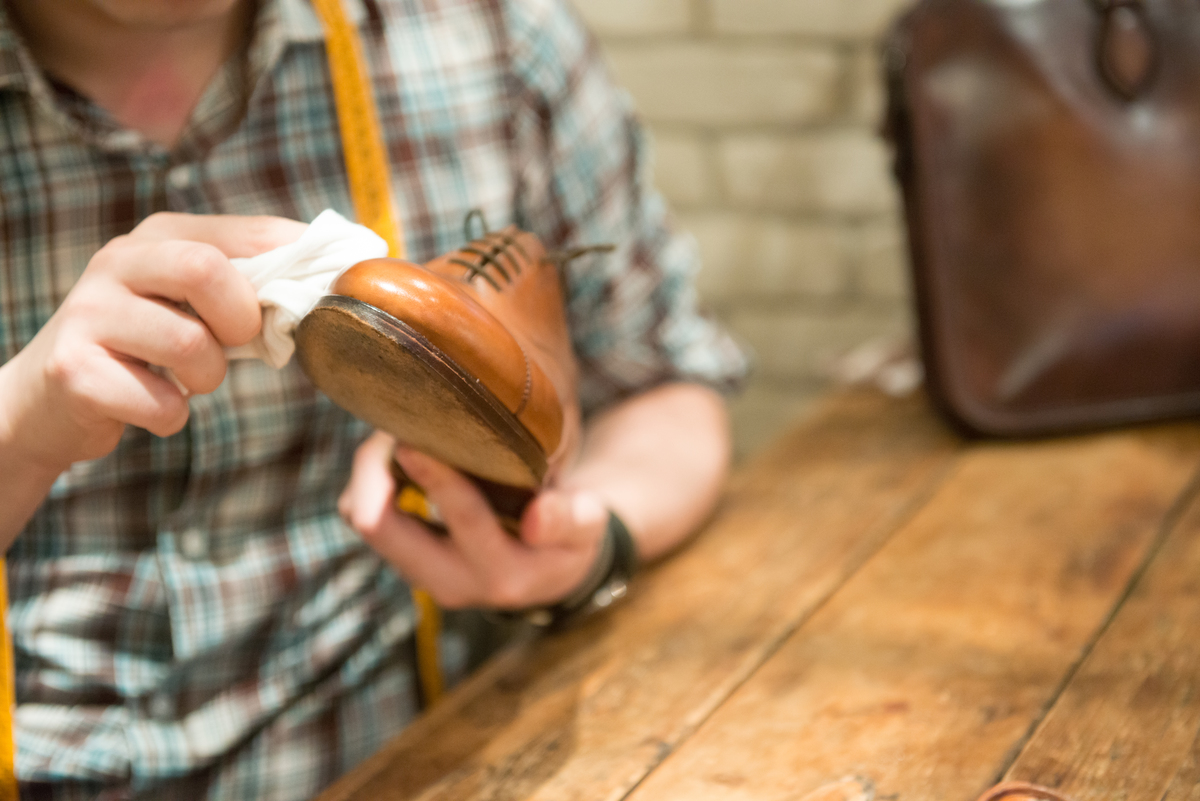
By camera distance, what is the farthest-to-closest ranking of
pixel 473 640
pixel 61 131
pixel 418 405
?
pixel 473 640
pixel 61 131
pixel 418 405

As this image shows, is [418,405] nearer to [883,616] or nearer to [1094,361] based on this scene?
[883,616]

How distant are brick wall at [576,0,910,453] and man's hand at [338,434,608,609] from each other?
2.10 ft

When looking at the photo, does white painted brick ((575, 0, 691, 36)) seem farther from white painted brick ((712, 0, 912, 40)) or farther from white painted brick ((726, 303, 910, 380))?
white painted brick ((726, 303, 910, 380))

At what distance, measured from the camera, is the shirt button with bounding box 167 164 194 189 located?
60 cm

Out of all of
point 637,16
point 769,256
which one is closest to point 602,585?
point 769,256

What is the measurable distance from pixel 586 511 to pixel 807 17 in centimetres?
79

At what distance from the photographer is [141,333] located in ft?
1.50

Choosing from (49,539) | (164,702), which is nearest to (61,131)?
(49,539)

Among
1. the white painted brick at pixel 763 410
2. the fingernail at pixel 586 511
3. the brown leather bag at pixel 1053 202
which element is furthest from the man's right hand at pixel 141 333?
the white painted brick at pixel 763 410

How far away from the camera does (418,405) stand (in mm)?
468

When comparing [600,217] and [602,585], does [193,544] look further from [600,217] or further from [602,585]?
[600,217]

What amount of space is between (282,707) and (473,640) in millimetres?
182

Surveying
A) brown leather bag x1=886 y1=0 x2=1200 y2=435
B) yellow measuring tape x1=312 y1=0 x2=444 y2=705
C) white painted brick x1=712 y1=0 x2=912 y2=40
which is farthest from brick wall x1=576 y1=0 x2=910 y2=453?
yellow measuring tape x1=312 y1=0 x2=444 y2=705

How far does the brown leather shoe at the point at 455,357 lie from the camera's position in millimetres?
438
